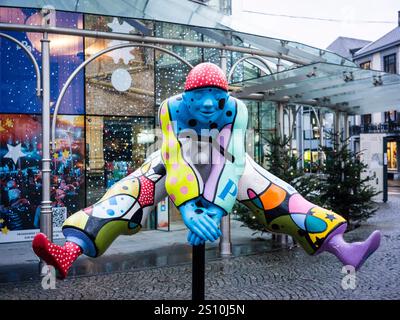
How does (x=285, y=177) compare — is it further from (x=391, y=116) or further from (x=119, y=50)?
(x=391, y=116)

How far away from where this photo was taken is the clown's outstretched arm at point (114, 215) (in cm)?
346

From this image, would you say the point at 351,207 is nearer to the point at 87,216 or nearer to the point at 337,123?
the point at 337,123

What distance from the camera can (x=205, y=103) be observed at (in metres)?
3.21

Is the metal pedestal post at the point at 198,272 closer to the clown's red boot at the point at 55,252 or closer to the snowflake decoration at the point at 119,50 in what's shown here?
the clown's red boot at the point at 55,252

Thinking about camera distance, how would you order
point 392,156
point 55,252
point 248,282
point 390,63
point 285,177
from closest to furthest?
point 55,252, point 248,282, point 285,177, point 390,63, point 392,156

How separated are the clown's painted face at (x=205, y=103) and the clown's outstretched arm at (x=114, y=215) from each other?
0.72m

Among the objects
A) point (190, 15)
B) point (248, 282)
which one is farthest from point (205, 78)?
point (190, 15)

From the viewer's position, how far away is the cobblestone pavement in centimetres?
597

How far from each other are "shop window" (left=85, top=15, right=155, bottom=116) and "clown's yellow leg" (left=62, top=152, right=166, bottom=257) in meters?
7.93

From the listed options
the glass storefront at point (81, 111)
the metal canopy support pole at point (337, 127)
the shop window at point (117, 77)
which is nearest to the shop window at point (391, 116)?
the metal canopy support pole at point (337, 127)

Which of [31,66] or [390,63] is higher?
[390,63]

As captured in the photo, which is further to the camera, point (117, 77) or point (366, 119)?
point (366, 119)

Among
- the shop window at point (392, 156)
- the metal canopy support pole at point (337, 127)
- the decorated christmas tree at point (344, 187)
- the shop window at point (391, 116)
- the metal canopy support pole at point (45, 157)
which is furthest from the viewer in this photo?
the shop window at point (391, 116)

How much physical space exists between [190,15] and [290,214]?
702cm
